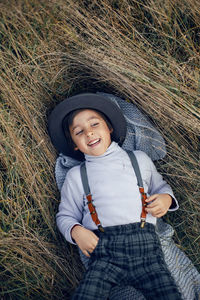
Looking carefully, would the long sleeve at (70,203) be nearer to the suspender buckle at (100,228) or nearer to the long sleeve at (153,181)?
the suspender buckle at (100,228)

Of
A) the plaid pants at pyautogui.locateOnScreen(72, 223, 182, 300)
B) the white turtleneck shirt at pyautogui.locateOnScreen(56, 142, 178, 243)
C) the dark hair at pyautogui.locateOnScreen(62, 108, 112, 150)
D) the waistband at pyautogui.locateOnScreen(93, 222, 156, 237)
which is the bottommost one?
the plaid pants at pyautogui.locateOnScreen(72, 223, 182, 300)

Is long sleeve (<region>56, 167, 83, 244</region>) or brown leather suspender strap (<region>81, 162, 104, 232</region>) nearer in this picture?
brown leather suspender strap (<region>81, 162, 104, 232</region>)

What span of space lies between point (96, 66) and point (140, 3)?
0.66m

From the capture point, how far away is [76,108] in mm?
2084

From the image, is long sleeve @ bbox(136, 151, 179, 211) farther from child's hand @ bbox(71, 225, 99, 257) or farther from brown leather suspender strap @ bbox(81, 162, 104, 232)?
child's hand @ bbox(71, 225, 99, 257)

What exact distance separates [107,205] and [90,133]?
21.7 inches

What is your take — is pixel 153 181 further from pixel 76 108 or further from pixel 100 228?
pixel 76 108

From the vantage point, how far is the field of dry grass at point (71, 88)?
2047 mm

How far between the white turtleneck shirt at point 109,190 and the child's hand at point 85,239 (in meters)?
0.06

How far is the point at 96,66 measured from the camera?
221 cm

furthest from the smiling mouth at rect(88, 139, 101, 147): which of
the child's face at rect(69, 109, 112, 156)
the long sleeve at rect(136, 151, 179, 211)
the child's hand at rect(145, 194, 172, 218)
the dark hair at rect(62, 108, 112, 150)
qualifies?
the child's hand at rect(145, 194, 172, 218)

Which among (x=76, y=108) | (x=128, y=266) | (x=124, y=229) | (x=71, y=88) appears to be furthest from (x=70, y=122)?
(x=128, y=266)

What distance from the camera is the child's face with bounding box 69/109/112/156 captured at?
198 centimetres

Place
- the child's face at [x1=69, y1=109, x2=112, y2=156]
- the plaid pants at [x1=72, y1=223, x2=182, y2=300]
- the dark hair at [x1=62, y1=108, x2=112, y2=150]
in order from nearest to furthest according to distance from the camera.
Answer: the plaid pants at [x1=72, y1=223, x2=182, y2=300] < the child's face at [x1=69, y1=109, x2=112, y2=156] < the dark hair at [x1=62, y1=108, x2=112, y2=150]
